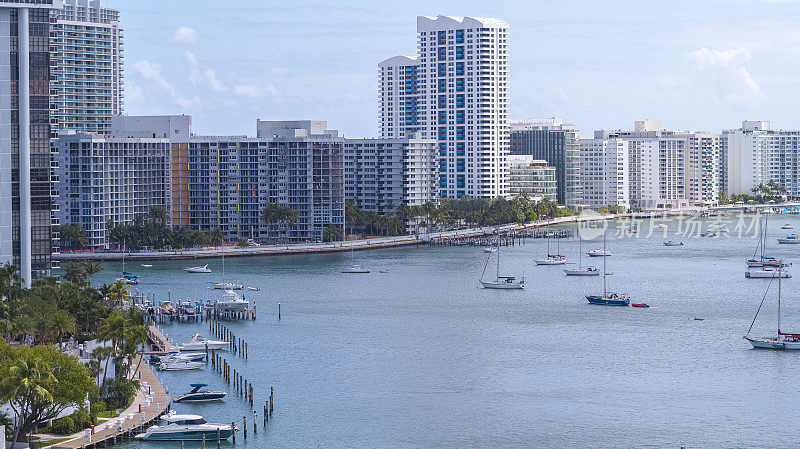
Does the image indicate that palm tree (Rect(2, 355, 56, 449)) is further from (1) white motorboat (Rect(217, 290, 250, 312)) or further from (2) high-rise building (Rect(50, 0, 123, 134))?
(2) high-rise building (Rect(50, 0, 123, 134))

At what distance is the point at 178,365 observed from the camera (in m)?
61.4

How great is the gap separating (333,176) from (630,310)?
196ft

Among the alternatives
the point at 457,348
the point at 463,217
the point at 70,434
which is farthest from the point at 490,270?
the point at 70,434

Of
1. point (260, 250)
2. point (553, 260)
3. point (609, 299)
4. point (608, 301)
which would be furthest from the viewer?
point (260, 250)

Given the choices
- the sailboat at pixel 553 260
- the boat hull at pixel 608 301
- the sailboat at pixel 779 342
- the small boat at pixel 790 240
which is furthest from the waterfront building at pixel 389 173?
the sailboat at pixel 779 342

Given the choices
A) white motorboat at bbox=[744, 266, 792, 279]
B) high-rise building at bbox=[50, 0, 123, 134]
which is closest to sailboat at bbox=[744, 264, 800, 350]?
white motorboat at bbox=[744, 266, 792, 279]

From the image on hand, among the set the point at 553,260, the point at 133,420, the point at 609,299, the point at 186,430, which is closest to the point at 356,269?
the point at 553,260

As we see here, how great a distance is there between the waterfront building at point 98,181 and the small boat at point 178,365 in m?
63.0

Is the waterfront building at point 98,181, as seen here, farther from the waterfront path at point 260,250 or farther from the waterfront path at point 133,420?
the waterfront path at point 133,420

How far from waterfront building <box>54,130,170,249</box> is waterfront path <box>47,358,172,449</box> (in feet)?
234

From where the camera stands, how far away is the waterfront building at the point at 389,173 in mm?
157750

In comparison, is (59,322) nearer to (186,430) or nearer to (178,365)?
(178,365)

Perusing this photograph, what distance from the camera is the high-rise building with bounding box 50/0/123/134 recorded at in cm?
17388

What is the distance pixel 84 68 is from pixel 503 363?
127297mm
